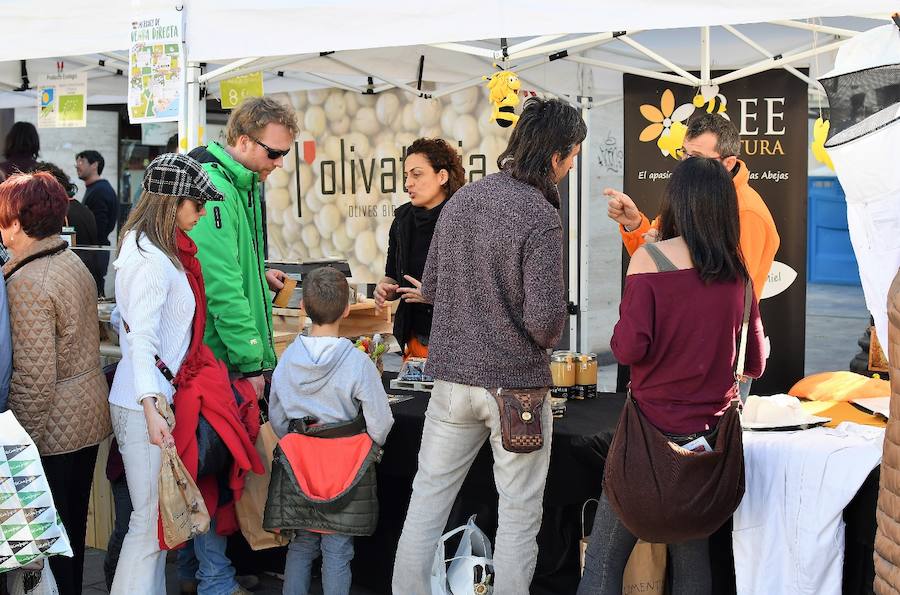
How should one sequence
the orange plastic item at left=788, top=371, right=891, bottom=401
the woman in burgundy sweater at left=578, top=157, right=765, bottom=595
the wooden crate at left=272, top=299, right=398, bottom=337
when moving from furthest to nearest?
the wooden crate at left=272, top=299, right=398, bottom=337 → the orange plastic item at left=788, top=371, right=891, bottom=401 → the woman in burgundy sweater at left=578, top=157, right=765, bottom=595

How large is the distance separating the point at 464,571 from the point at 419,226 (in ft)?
4.51

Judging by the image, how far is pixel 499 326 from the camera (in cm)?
280

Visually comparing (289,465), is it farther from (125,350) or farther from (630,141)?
(630,141)

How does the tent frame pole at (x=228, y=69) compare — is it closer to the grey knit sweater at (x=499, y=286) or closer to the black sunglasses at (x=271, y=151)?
the black sunglasses at (x=271, y=151)

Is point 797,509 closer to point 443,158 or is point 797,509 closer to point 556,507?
point 556,507

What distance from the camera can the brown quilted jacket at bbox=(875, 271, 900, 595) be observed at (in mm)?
1814

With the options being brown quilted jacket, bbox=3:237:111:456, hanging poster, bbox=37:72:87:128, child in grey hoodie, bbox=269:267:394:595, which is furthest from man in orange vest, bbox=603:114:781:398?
hanging poster, bbox=37:72:87:128

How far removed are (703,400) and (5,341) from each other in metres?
1.99

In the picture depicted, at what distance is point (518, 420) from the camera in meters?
2.80

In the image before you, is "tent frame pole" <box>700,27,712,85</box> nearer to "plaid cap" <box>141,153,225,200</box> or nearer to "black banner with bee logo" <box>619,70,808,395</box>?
"black banner with bee logo" <box>619,70,808,395</box>

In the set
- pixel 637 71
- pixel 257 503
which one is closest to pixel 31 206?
pixel 257 503

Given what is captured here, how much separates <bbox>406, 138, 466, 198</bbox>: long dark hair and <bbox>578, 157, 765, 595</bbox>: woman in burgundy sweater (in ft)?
4.61

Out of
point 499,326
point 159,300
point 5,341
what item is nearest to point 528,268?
point 499,326

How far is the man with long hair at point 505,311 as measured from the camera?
109 inches
